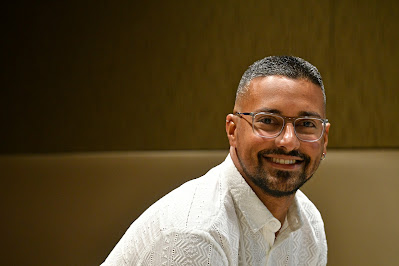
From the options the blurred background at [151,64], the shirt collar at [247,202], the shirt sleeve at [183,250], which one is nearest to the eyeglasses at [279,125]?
the shirt collar at [247,202]

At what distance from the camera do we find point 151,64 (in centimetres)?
199

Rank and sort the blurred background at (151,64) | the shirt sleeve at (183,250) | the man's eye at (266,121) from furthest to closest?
the blurred background at (151,64)
the man's eye at (266,121)
the shirt sleeve at (183,250)

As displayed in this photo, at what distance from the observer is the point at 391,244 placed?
6.46 feet

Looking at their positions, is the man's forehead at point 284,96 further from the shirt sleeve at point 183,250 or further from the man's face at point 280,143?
the shirt sleeve at point 183,250

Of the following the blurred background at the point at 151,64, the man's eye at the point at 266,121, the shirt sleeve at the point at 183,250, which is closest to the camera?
the shirt sleeve at the point at 183,250

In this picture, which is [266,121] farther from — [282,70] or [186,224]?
[186,224]

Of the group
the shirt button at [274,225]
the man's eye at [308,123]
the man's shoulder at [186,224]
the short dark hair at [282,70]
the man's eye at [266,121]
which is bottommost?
the shirt button at [274,225]

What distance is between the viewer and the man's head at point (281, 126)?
1.19 m


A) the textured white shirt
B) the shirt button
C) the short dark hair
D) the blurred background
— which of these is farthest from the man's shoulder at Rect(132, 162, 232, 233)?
the blurred background

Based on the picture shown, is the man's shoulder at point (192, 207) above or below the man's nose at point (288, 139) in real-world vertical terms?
below

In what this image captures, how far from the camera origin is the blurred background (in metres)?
1.97

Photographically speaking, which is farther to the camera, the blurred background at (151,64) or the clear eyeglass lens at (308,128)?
the blurred background at (151,64)

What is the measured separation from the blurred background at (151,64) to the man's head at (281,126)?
0.73 m

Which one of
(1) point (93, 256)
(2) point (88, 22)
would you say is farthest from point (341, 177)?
(2) point (88, 22)
